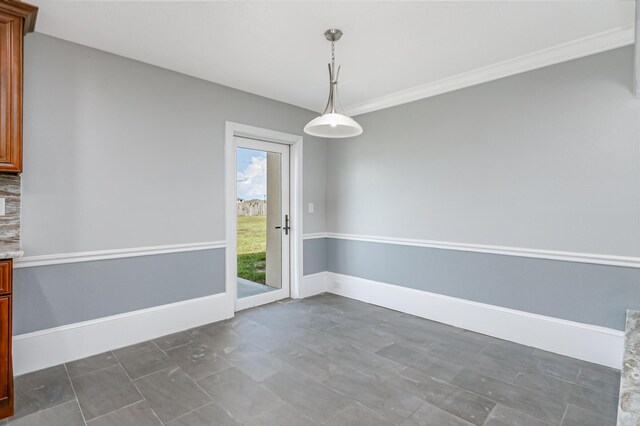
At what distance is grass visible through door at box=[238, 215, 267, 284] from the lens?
163 inches

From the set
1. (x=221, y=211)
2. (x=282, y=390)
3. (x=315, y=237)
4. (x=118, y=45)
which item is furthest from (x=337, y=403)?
(x=118, y=45)

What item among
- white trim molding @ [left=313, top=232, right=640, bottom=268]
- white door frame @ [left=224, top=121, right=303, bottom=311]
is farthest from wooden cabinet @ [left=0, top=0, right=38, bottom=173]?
white trim molding @ [left=313, top=232, right=640, bottom=268]

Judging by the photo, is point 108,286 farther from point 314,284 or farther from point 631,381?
point 631,381

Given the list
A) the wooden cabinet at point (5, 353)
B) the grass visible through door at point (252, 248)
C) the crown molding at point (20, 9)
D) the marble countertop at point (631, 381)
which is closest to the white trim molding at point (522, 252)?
the marble countertop at point (631, 381)

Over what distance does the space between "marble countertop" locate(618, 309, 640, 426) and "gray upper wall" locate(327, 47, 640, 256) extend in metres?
0.73

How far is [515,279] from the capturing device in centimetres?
323

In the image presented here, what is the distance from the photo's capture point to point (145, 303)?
3207 mm

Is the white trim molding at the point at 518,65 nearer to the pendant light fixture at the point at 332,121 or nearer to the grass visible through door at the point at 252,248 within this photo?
the pendant light fixture at the point at 332,121

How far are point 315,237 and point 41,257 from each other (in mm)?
3092

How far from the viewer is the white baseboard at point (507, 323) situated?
275cm

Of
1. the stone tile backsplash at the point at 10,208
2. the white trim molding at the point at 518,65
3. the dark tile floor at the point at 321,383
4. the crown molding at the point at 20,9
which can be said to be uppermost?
the white trim molding at the point at 518,65

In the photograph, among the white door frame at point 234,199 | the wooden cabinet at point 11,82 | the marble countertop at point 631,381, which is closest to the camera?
the marble countertop at point 631,381

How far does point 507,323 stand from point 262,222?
9.96ft

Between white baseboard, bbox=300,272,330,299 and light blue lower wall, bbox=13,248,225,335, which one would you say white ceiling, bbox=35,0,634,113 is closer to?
light blue lower wall, bbox=13,248,225,335
